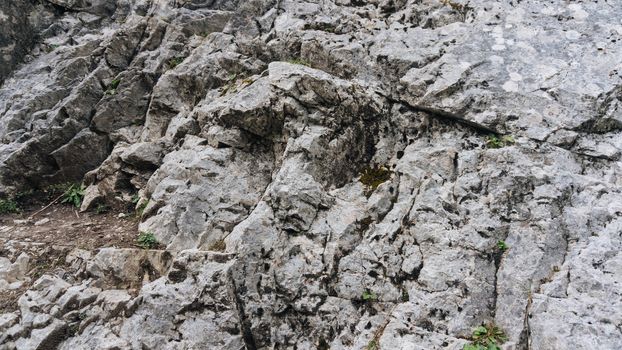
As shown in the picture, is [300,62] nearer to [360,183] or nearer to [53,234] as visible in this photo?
[360,183]

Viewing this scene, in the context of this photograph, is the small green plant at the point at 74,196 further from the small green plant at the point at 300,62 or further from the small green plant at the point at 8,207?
the small green plant at the point at 300,62

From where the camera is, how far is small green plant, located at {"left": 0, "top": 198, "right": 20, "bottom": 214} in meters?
10.9

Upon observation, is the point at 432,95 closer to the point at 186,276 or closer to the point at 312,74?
the point at 312,74

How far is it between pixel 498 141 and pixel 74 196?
34.1ft

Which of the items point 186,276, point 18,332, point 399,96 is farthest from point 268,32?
point 18,332

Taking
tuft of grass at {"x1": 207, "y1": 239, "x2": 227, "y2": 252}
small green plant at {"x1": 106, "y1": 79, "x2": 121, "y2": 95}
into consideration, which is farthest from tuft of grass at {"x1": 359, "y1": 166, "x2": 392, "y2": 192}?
small green plant at {"x1": 106, "y1": 79, "x2": 121, "y2": 95}

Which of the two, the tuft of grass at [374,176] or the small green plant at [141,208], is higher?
the tuft of grass at [374,176]

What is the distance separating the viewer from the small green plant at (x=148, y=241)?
28.1ft

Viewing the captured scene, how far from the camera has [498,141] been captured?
8.06 m

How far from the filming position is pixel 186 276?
24.0 ft

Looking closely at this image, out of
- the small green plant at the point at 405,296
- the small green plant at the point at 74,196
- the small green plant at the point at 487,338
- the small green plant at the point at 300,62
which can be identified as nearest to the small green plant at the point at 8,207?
the small green plant at the point at 74,196

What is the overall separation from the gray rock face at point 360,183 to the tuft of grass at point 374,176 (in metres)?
0.03

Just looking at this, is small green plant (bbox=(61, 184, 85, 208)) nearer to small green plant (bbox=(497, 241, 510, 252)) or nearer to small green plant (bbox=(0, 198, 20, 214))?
small green plant (bbox=(0, 198, 20, 214))

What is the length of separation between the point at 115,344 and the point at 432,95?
296 inches
